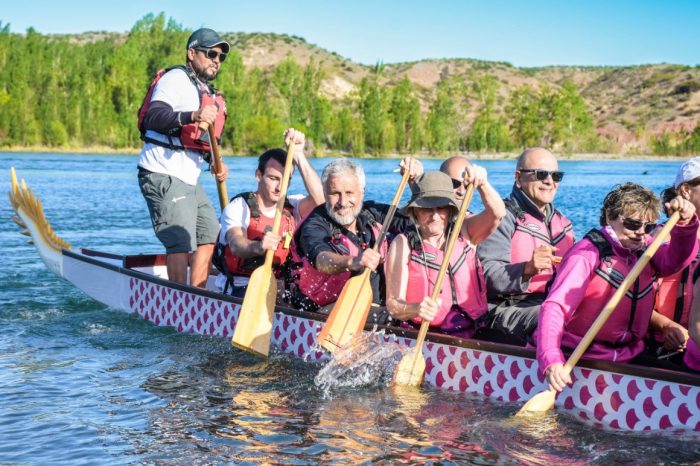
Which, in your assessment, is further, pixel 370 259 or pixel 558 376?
pixel 370 259

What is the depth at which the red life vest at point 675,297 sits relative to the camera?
4523mm

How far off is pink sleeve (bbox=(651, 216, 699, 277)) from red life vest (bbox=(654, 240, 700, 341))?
25 centimetres

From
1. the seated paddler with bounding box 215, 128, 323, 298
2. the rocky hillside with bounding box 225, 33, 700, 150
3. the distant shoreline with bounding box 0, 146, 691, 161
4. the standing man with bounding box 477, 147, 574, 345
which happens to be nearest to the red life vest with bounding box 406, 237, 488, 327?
the standing man with bounding box 477, 147, 574, 345

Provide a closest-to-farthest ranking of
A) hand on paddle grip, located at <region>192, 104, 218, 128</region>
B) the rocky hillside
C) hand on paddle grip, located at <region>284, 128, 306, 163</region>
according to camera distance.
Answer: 1. hand on paddle grip, located at <region>284, 128, 306, 163</region>
2. hand on paddle grip, located at <region>192, 104, 218, 128</region>
3. the rocky hillside

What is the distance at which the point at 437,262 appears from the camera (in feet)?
16.0

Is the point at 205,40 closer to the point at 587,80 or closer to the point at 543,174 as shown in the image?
the point at 543,174

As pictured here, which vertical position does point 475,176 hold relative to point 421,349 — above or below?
above

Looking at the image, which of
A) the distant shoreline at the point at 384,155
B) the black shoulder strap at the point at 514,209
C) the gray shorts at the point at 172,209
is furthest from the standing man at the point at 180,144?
the distant shoreline at the point at 384,155

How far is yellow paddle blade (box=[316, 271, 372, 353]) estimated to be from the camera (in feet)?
16.7

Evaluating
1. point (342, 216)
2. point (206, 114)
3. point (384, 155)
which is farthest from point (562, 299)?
point (384, 155)

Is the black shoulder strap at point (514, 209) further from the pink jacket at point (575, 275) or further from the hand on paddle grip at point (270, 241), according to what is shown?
the hand on paddle grip at point (270, 241)

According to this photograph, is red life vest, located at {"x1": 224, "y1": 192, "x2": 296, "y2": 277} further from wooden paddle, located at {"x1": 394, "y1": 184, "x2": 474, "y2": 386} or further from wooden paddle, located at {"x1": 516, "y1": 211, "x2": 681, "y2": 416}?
wooden paddle, located at {"x1": 516, "y1": 211, "x2": 681, "y2": 416}

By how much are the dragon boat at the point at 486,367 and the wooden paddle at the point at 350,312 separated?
0.60 feet

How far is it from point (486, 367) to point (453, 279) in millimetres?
521
